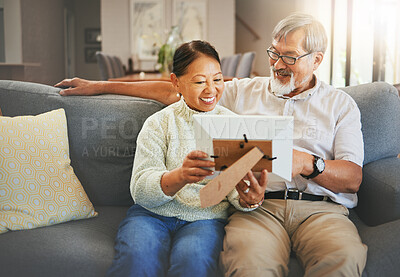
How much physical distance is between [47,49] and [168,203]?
23.3 feet

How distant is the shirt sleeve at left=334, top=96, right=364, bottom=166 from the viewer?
1575 mm

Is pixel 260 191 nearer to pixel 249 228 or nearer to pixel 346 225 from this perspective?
pixel 249 228

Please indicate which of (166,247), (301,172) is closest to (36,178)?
(166,247)

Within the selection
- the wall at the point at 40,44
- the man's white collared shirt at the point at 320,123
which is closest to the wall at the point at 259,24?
the wall at the point at 40,44

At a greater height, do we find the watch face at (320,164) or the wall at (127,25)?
the wall at (127,25)

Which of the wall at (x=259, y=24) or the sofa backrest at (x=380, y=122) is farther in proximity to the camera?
the wall at (x=259, y=24)

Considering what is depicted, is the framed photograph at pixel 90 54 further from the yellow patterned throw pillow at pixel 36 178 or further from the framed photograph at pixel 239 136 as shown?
the framed photograph at pixel 239 136

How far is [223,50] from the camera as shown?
309 inches

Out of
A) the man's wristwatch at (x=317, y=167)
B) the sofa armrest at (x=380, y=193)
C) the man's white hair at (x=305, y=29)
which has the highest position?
the man's white hair at (x=305, y=29)

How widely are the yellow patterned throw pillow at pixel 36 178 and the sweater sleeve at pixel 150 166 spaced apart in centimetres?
30

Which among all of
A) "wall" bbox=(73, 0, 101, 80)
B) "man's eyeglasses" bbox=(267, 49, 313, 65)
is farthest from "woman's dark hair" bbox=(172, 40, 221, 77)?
"wall" bbox=(73, 0, 101, 80)

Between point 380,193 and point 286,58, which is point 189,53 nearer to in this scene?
point 286,58

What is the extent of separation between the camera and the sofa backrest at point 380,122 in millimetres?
1758

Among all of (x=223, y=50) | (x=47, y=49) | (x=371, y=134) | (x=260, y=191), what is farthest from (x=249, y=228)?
(x=47, y=49)
